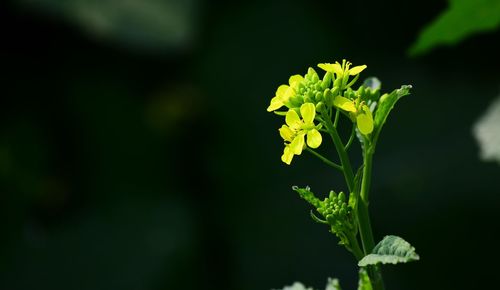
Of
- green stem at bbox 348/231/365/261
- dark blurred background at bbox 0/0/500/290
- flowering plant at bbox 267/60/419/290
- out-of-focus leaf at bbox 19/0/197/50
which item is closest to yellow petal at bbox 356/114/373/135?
flowering plant at bbox 267/60/419/290

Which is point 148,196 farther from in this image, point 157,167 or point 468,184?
point 468,184

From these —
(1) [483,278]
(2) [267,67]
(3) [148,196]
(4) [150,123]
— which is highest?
(2) [267,67]

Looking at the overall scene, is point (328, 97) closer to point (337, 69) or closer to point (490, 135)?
point (337, 69)

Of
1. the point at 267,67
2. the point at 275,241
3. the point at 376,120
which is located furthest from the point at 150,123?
the point at 376,120

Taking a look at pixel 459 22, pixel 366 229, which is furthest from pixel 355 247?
pixel 459 22

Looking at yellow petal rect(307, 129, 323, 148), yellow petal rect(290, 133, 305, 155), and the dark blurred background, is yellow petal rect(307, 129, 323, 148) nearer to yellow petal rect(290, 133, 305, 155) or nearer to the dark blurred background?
yellow petal rect(290, 133, 305, 155)
